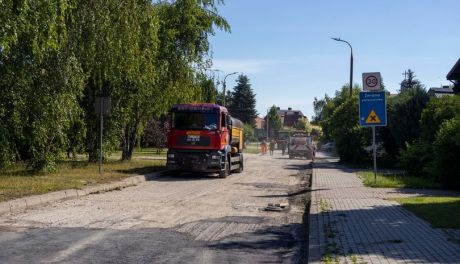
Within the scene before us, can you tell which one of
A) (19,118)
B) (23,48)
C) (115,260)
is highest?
(23,48)

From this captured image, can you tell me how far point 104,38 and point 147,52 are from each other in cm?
313

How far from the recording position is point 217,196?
1588 cm

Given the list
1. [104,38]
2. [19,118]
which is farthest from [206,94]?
[19,118]

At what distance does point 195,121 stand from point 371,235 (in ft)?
49.9

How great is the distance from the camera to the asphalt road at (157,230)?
299 inches

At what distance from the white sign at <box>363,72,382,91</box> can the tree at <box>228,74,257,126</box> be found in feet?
281

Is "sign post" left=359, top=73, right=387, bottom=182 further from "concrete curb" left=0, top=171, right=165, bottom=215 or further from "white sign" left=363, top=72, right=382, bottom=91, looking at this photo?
"concrete curb" left=0, top=171, right=165, bottom=215

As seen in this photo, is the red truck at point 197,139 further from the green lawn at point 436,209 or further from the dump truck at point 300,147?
the dump truck at point 300,147

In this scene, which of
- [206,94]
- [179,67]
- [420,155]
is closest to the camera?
[420,155]

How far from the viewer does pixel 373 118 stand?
18734 millimetres

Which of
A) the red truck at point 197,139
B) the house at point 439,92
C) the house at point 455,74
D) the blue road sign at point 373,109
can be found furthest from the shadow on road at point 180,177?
the house at point 455,74

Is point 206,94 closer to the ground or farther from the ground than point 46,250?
Answer: farther from the ground

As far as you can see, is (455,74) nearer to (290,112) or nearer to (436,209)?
(436,209)

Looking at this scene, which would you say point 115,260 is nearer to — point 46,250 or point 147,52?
point 46,250
